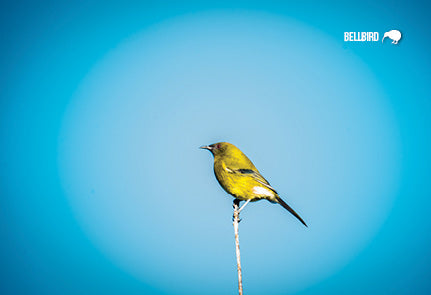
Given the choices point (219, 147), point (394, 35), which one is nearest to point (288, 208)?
point (219, 147)

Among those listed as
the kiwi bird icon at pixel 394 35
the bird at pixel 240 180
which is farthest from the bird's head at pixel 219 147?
the kiwi bird icon at pixel 394 35

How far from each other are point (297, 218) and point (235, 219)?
82cm

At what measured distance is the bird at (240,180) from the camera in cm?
443

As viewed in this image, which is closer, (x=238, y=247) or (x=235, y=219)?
(x=238, y=247)

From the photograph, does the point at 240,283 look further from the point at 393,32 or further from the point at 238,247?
the point at 393,32

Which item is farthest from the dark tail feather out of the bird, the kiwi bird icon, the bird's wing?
the kiwi bird icon

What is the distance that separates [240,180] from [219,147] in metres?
0.69

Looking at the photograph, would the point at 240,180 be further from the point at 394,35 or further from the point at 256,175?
the point at 394,35

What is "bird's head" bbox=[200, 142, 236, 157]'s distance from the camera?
4762 millimetres

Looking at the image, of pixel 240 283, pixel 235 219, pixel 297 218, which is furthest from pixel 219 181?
pixel 240 283

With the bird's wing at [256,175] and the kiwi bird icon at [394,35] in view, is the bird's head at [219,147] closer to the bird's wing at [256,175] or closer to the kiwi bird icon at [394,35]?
the bird's wing at [256,175]

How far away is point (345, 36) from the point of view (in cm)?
721

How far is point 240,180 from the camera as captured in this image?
443 centimetres

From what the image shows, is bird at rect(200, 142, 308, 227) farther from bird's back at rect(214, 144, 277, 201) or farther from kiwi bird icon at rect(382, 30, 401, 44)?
kiwi bird icon at rect(382, 30, 401, 44)
